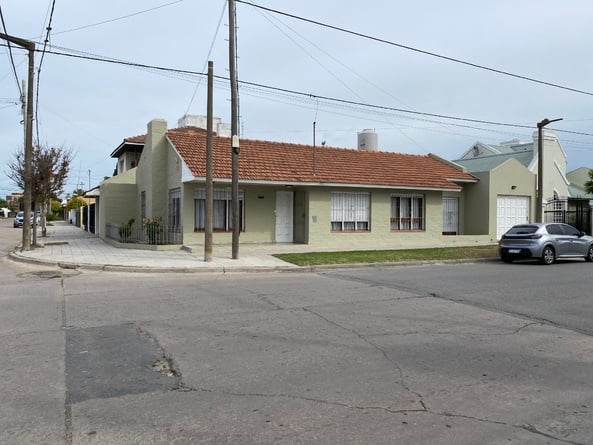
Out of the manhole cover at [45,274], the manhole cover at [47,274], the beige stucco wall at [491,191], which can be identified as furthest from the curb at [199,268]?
the beige stucco wall at [491,191]

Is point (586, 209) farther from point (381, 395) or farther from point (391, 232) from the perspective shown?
point (381, 395)

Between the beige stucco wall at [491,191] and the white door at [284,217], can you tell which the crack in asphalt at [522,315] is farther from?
the beige stucco wall at [491,191]

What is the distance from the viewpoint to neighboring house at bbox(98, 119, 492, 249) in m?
20.1

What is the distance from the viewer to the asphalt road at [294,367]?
154 inches

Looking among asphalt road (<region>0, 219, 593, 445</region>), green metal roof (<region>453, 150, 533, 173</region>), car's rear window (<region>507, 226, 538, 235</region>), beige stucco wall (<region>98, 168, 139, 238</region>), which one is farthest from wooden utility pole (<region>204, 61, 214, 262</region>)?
green metal roof (<region>453, 150, 533, 173</region>)

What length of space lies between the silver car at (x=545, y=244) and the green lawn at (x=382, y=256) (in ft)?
3.80

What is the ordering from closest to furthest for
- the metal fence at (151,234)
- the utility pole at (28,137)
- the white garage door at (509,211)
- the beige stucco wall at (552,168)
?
the utility pole at (28,137) < the metal fence at (151,234) < the white garage door at (509,211) < the beige stucco wall at (552,168)

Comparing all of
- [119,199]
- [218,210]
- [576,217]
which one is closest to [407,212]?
[218,210]

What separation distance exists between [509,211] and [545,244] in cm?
1034

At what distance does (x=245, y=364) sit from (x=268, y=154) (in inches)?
688

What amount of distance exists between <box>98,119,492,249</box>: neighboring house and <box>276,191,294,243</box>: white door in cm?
4

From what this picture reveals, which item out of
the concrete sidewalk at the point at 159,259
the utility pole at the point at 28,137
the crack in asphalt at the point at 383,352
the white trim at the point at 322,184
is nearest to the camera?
the crack in asphalt at the point at 383,352

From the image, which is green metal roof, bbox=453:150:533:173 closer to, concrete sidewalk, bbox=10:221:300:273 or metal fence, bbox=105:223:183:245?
concrete sidewalk, bbox=10:221:300:273

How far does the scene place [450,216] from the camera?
88.9 ft
